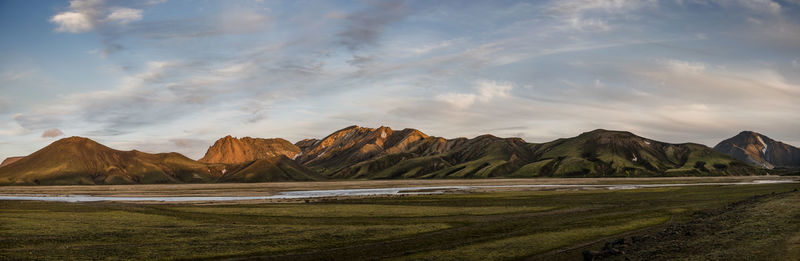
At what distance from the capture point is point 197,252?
114 ft

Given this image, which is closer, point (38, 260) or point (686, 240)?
point (38, 260)

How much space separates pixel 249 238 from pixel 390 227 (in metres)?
13.4

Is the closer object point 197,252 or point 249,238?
point 197,252

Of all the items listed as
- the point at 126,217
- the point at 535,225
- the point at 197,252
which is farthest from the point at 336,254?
the point at 126,217

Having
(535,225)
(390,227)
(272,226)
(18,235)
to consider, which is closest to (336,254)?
(390,227)

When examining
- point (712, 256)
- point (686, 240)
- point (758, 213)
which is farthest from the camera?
point (758, 213)

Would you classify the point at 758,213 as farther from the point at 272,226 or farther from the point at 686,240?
the point at 272,226

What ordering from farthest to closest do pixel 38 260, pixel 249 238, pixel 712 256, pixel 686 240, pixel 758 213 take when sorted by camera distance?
pixel 758 213 → pixel 249 238 → pixel 686 240 → pixel 38 260 → pixel 712 256

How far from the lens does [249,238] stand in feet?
133

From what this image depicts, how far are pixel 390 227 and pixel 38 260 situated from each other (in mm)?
27487

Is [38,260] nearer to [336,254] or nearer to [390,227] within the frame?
[336,254]

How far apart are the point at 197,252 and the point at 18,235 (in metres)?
20.8

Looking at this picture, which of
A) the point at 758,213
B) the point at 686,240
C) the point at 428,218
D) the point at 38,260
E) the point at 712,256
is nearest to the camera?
the point at 712,256

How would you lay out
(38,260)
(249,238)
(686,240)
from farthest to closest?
(249,238), (686,240), (38,260)
